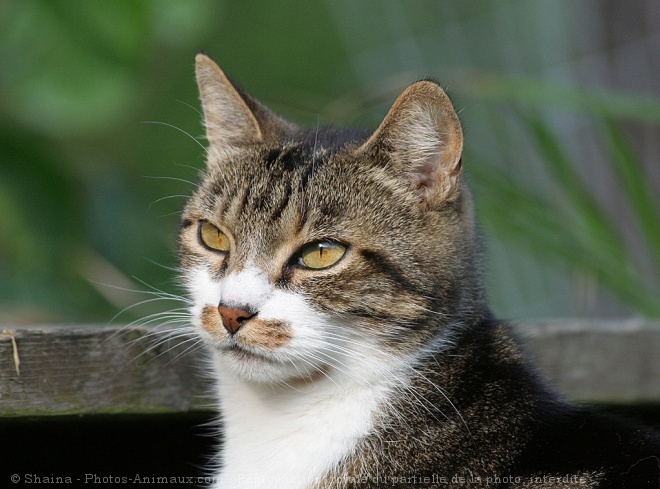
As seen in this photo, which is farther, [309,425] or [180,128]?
[180,128]

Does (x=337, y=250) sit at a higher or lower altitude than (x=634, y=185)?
higher

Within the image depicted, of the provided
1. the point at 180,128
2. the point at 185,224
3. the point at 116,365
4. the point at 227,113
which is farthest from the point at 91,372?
the point at 180,128

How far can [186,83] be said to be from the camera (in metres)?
7.57

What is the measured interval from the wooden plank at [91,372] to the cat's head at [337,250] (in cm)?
A: 24

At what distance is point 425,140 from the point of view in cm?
221

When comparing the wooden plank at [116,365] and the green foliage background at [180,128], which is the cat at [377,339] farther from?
the green foliage background at [180,128]

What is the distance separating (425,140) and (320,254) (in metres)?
0.39

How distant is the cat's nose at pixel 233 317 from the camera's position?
6.52 feet

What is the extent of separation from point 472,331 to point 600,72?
333 cm

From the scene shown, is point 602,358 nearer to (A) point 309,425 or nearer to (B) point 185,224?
(A) point 309,425

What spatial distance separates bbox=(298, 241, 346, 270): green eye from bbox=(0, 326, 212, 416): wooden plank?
0.44 meters

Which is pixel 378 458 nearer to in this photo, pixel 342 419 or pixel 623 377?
pixel 342 419

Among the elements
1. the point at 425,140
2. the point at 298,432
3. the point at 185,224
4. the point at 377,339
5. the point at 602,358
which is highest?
the point at 425,140

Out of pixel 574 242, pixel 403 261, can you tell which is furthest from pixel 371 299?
pixel 574 242
